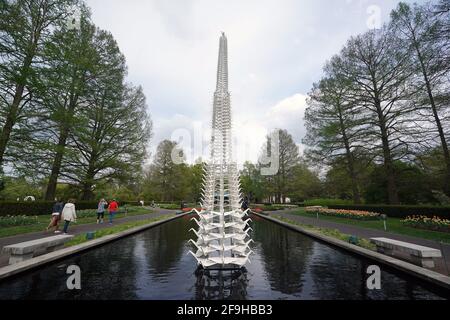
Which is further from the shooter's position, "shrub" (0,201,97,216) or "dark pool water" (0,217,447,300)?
"shrub" (0,201,97,216)

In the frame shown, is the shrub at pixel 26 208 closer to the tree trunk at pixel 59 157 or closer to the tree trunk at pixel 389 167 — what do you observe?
the tree trunk at pixel 59 157

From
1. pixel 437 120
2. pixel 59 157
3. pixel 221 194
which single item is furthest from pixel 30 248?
pixel 437 120

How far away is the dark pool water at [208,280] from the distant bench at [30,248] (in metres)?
0.68

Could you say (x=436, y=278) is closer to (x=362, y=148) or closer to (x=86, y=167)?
(x=362, y=148)

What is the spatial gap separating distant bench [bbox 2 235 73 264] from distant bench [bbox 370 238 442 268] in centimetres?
1098

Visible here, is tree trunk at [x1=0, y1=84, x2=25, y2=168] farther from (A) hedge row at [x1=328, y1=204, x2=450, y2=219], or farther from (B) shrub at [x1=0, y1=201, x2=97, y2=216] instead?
(A) hedge row at [x1=328, y1=204, x2=450, y2=219]

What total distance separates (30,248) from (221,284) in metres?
5.71

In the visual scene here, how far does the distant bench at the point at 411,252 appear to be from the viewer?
19.8 feet

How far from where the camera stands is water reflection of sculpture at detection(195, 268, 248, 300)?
4949 mm

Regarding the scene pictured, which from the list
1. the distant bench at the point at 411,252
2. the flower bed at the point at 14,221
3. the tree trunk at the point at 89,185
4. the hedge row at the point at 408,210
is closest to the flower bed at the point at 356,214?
the hedge row at the point at 408,210

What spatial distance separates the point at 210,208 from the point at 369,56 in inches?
978

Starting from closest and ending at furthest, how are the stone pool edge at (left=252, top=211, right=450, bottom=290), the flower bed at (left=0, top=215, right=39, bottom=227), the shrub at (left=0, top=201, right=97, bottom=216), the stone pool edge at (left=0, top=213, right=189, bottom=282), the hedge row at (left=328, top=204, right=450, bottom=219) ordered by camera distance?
the stone pool edge at (left=252, top=211, right=450, bottom=290), the stone pool edge at (left=0, top=213, right=189, bottom=282), the flower bed at (left=0, top=215, right=39, bottom=227), the hedge row at (left=328, top=204, right=450, bottom=219), the shrub at (left=0, top=201, right=97, bottom=216)

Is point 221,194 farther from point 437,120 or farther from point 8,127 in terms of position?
point 437,120

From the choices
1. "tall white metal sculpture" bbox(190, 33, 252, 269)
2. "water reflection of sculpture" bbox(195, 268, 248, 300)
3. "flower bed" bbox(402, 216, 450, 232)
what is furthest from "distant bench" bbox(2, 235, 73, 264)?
"flower bed" bbox(402, 216, 450, 232)
